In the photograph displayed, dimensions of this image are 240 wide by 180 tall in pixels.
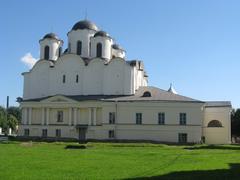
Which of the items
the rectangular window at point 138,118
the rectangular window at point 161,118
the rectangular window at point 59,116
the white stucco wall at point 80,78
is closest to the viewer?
the rectangular window at point 161,118

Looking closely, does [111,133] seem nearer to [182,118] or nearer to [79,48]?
[182,118]

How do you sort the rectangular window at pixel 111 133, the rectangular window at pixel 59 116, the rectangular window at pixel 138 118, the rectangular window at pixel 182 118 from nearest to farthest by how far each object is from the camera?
the rectangular window at pixel 182 118 → the rectangular window at pixel 138 118 → the rectangular window at pixel 111 133 → the rectangular window at pixel 59 116

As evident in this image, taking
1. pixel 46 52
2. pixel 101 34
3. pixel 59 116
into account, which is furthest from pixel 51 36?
pixel 59 116

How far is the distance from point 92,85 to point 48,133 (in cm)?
869

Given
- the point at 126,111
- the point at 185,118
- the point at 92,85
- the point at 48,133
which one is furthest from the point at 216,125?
the point at 48,133

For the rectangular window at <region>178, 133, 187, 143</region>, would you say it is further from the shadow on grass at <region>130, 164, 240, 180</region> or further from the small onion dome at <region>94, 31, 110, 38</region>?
the shadow on grass at <region>130, 164, 240, 180</region>

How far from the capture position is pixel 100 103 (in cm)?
5300

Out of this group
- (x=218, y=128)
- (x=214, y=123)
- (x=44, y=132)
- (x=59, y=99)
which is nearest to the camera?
(x=59, y=99)

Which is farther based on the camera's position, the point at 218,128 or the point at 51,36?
the point at 51,36

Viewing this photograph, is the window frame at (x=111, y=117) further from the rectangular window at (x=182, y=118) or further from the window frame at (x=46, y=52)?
the window frame at (x=46, y=52)

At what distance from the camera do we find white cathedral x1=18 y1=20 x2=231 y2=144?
51.2 metres

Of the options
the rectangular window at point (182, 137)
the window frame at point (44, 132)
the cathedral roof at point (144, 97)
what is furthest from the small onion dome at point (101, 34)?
the rectangular window at point (182, 137)

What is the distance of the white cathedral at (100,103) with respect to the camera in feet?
168

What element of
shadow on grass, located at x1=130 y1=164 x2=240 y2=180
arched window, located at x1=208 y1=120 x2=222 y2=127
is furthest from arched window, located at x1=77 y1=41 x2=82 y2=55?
shadow on grass, located at x1=130 y1=164 x2=240 y2=180
